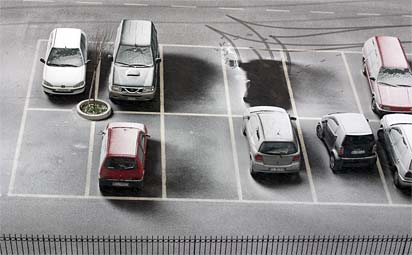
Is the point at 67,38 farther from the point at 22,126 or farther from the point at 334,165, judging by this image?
the point at 334,165

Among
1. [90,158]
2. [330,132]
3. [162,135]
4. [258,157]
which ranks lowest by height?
[258,157]

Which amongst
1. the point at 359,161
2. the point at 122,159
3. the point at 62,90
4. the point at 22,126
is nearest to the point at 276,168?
the point at 359,161

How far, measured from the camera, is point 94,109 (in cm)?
2984

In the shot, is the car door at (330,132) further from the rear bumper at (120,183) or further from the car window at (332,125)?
the rear bumper at (120,183)

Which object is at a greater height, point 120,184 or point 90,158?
point 90,158

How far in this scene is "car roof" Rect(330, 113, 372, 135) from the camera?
90.4 ft

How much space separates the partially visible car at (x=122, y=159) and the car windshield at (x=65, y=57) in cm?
502

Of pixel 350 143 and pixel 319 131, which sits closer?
pixel 350 143

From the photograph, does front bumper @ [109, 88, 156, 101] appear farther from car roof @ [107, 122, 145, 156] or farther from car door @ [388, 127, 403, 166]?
car door @ [388, 127, 403, 166]

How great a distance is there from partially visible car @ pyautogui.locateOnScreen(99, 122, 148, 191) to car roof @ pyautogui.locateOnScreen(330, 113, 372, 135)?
22.9 ft

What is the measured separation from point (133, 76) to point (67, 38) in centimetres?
345

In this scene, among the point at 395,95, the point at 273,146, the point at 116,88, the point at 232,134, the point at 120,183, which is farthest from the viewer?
the point at 395,95

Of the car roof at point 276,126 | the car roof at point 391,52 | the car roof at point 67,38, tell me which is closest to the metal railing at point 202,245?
the car roof at point 276,126

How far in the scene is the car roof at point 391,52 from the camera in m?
31.8
